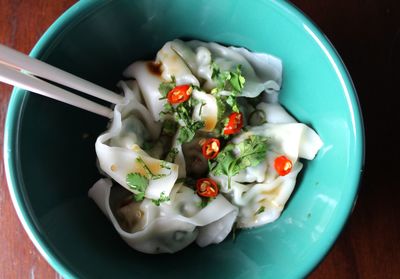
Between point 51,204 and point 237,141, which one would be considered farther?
point 237,141

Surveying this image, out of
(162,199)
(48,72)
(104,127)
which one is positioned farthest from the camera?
(104,127)

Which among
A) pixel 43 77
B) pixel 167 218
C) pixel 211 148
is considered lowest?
pixel 167 218

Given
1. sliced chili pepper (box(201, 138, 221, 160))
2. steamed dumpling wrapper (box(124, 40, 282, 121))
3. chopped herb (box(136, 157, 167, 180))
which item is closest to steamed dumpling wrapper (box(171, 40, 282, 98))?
steamed dumpling wrapper (box(124, 40, 282, 121))

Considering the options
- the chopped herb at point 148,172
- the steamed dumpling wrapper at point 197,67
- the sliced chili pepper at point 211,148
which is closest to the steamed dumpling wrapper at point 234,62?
the steamed dumpling wrapper at point 197,67

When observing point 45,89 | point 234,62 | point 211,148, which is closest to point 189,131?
point 211,148

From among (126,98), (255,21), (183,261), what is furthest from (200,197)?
(255,21)

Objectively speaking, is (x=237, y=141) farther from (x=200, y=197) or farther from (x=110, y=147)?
(x=110, y=147)

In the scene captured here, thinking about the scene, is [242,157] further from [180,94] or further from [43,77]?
[43,77]

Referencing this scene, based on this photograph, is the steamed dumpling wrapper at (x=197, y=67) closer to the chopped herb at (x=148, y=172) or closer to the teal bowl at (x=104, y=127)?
the teal bowl at (x=104, y=127)
